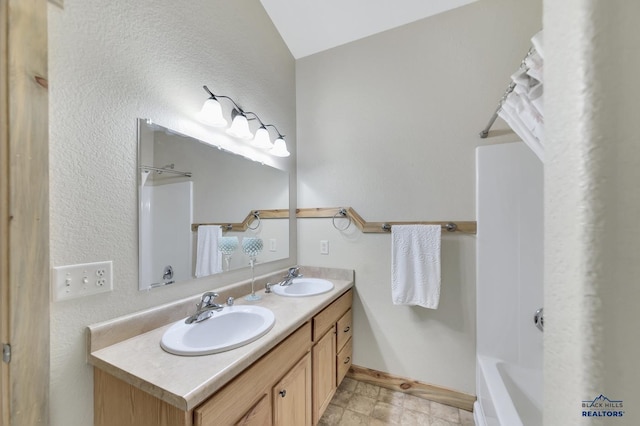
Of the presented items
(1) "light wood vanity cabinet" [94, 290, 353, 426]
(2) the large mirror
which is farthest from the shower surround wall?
(2) the large mirror

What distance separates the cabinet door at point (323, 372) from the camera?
4.47 feet

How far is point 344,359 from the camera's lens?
177cm

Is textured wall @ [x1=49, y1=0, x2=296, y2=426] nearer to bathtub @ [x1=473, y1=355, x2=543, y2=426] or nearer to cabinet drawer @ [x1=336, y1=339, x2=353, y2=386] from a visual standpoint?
cabinet drawer @ [x1=336, y1=339, x2=353, y2=386]

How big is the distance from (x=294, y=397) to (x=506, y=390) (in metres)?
1.12

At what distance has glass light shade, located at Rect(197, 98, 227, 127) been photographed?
1271 mm

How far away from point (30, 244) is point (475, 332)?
2.24 m

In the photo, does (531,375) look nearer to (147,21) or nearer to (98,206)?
(98,206)

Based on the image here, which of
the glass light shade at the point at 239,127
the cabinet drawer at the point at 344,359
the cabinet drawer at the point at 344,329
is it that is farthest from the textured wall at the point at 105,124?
the cabinet drawer at the point at 344,359

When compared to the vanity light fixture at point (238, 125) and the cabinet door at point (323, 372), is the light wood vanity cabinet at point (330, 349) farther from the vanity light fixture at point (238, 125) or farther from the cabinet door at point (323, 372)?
the vanity light fixture at point (238, 125)

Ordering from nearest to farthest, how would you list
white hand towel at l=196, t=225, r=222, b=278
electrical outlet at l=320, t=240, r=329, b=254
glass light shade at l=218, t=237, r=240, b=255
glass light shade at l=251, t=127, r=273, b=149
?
white hand towel at l=196, t=225, r=222, b=278 < glass light shade at l=218, t=237, r=240, b=255 < glass light shade at l=251, t=127, r=273, b=149 < electrical outlet at l=320, t=240, r=329, b=254

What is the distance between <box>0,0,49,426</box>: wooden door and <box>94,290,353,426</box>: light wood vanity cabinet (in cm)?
19

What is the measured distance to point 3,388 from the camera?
70cm

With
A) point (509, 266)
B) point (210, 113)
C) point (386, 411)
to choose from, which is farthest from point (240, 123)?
point (386, 411)

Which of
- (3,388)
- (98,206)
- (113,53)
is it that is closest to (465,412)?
A: (3,388)
